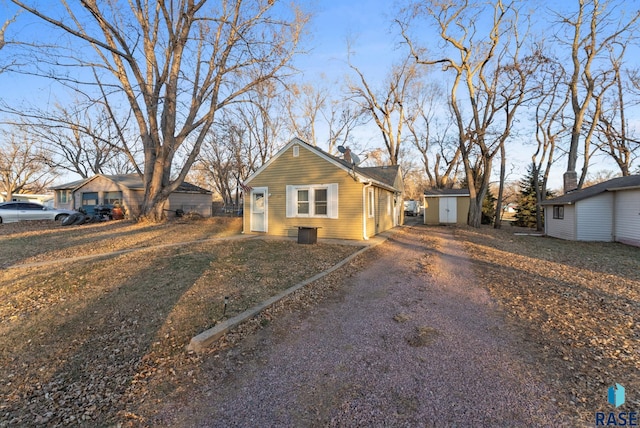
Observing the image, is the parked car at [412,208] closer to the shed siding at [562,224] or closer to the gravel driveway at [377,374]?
the shed siding at [562,224]

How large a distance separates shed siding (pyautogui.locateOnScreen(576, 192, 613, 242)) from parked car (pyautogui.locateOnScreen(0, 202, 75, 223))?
1125 inches

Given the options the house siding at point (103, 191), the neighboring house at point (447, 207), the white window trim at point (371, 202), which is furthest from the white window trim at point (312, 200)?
the house siding at point (103, 191)

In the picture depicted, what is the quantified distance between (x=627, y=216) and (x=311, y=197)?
1261cm

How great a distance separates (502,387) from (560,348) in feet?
3.95

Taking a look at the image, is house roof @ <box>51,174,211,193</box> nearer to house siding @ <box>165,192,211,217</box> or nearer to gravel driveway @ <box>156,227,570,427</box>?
house siding @ <box>165,192,211,217</box>

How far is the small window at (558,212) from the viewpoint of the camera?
48.5ft

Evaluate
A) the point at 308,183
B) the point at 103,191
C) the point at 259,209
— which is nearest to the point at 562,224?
the point at 308,183

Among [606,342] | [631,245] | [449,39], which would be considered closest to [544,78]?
[449,39]

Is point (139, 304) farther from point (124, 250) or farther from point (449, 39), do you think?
point (449, 39)

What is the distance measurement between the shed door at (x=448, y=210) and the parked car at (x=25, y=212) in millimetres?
25580

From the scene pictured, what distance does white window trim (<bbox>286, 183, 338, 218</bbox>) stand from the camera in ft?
37.8

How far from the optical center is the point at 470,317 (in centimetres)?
404

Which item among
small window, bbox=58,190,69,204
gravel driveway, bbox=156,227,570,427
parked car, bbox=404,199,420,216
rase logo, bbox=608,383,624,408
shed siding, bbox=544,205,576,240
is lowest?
gravel driveway, bbox=156,227,570,427

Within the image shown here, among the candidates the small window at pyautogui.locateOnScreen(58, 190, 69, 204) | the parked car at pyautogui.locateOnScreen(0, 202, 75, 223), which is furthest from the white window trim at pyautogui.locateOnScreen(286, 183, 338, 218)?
the small window at pyautogui.locateOnScreen(58, 190, 69, 204)
